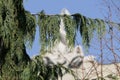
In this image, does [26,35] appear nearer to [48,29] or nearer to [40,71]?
[48,29]

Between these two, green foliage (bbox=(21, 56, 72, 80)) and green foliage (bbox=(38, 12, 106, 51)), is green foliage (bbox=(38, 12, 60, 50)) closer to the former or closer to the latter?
green foliage (bbox=(38, 12, 106, 51))

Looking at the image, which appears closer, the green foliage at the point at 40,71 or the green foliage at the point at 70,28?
the green foliage at the point at 40,71

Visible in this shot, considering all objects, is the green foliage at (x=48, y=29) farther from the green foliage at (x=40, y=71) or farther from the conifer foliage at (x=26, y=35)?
the green foliage at (x=40, y=71)

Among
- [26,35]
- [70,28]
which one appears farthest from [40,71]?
[70,28]

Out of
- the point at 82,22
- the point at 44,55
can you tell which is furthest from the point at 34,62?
the point at 82,22

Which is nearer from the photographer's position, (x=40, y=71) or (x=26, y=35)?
(x=40, y=71)

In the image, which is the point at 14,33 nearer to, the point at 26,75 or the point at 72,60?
the point at 26,75

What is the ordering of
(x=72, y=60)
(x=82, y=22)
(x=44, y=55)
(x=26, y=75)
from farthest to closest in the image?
1. (x=72, y=60)
2. (x=82, y=22)
3. (x=44, y=55)
4. (x=26, y=75)

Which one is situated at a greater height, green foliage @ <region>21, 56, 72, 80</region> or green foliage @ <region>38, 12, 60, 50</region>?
green foliage @ <region>38, 12, 60, 50</region>

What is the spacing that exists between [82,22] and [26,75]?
0.88m

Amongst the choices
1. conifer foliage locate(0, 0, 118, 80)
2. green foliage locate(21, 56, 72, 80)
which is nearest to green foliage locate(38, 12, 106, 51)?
conifer foliage locate(0, 0, 118, 80)

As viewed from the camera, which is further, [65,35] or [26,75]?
[65,35]

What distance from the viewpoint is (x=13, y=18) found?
3734 millimetres

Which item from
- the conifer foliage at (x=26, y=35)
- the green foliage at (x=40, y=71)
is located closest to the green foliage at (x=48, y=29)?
the conifer foliage at (x=26, y=35)
